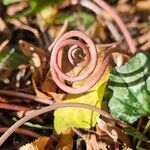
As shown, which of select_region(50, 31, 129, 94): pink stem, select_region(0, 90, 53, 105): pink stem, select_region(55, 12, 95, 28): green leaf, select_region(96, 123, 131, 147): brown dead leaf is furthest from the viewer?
select_region(55, 12, 95, 28): green leaf

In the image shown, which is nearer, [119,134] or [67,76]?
[67,76]

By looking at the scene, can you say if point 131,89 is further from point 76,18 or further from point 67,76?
point 76,18

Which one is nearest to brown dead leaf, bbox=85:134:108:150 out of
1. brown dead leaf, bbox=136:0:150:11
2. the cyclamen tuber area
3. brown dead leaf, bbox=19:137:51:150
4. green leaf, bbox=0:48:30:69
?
Result: the cyclamen tuber area

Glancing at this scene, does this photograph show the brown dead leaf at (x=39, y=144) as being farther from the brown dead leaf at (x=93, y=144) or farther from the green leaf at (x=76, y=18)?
the green leaf at (x=76, y=18)

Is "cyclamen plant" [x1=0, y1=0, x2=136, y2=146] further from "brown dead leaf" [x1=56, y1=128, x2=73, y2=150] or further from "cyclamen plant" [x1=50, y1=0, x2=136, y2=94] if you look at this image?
"brown dead leaf" [x1=56, y1=128, x2=73, y2=150]

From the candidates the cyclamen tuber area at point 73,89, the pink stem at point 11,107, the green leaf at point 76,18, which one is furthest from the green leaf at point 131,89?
the green leaf at point 76,18

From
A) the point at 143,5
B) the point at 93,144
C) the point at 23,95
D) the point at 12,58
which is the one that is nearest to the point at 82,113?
the point at 93,144
